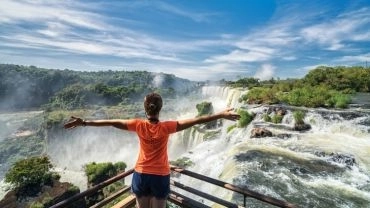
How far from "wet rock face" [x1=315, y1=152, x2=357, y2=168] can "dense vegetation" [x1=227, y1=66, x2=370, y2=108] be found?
9723 millimetres

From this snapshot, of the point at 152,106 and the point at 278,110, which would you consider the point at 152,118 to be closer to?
the point at 152,106

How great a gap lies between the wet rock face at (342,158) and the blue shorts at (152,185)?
36.1 ft

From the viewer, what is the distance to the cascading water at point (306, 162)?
969 centimetres

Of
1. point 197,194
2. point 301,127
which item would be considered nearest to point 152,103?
point 197,194

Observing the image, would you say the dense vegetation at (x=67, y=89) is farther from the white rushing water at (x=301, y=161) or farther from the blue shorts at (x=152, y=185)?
the blue shorts at (x=152, y=185)

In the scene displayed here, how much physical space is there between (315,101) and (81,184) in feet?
90.2

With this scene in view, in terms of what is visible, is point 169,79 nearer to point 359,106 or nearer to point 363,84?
point 363,84

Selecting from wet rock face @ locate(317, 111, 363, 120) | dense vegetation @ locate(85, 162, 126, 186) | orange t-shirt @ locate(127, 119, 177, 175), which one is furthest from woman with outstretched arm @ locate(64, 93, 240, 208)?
dense vegetation @ locate(85, 162, 126, 186)

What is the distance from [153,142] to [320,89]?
86.8 feet

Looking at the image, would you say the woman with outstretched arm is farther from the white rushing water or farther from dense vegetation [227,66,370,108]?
dense vegetation [227,66,370,108]

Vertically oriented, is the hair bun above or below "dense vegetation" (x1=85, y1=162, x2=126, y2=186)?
above

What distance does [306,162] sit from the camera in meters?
12.4

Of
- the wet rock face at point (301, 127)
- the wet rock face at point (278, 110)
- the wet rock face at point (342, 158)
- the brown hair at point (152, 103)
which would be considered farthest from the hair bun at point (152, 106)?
the wet rock face at point (278, 110)

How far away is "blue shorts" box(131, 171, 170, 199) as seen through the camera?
3246 millimetres
